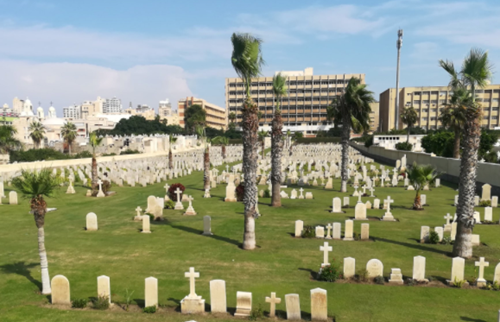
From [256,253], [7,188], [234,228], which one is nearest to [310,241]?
[256,253]

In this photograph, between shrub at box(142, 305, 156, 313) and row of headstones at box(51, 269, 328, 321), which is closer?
row of headstones at box(51, 269, 328, 321)

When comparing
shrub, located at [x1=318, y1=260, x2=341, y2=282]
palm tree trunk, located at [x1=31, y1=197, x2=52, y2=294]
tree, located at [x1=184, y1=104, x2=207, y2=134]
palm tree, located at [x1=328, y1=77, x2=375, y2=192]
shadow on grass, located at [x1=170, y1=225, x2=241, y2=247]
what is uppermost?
tree, located at [x1=184, y1=104, x2=207, y2=134]

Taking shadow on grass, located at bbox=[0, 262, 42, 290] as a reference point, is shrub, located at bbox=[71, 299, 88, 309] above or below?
above

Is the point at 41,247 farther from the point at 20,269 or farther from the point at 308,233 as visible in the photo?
the point at 308,233

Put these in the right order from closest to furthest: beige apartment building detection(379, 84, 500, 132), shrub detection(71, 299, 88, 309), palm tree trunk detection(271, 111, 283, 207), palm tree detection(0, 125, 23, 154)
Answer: shrub detection(71, 299, 88, 309) → palm tree trunk detection(271, 111, 283, 207) → palm tree detection(0, 125, 23, 154) → beige apartment building detection(379, 84, 500, 132)

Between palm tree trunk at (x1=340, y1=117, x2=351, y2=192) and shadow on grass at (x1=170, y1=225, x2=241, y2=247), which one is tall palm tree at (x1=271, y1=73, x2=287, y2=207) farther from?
shadow on grass at (x1=170, y1=225, x2=241, y2=247)

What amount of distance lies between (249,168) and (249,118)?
6.12 ft

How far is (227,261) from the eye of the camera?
1171 cm

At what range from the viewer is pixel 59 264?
11.5 metres

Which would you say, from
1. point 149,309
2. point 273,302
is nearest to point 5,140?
point 149,309

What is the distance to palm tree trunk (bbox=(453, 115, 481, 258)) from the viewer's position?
1127cm

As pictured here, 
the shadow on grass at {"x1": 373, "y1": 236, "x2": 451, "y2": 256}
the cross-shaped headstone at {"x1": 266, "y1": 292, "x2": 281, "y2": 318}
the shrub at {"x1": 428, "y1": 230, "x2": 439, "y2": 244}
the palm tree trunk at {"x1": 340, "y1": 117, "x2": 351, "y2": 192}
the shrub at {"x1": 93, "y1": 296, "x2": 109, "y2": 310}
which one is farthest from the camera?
the palm tree trunk at {"x1": 340, "y1": 117, "x2": 351, "y2": 192}

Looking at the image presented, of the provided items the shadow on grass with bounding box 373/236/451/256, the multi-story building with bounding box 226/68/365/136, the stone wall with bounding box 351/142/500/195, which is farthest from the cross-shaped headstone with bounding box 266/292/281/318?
the multi-story building with bounding box 226/68/365/136

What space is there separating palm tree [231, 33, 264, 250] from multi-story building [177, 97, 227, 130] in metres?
142
